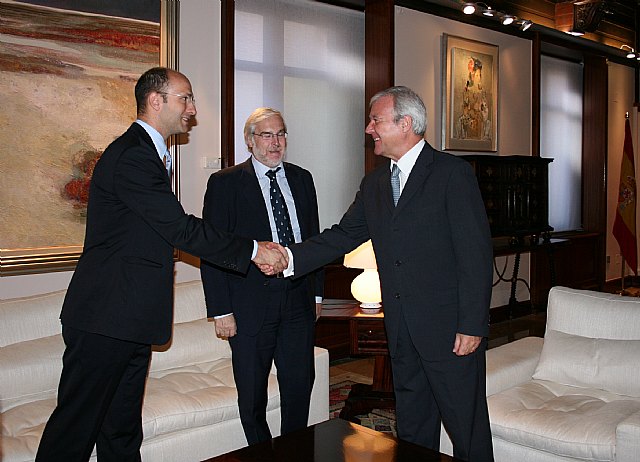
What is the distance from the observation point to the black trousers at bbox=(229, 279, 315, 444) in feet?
9.85

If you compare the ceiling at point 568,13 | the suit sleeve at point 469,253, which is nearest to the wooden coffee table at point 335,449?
the suit sleeve at point 469,253

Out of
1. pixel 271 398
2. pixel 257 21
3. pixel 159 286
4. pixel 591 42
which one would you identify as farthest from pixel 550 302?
pixel 591 42

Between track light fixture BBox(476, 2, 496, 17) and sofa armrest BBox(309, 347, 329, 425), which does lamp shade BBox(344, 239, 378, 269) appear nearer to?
sofa armrest BBox(309, 347, 329, 425)

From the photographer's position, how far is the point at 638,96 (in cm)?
1122

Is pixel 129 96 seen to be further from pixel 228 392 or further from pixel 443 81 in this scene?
pixel 443 81

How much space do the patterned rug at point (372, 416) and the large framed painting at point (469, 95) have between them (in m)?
3.22

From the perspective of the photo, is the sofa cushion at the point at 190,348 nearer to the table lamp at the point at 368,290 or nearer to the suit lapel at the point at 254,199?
the table lamp at the point at 368,290

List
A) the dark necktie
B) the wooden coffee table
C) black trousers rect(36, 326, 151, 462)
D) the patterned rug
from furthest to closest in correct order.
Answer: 1. the patterned rug
2. the dark necktie
3. black trousers rect(36, 326, 151, 462)
4. the wooden coffee table

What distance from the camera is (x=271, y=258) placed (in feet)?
9.58

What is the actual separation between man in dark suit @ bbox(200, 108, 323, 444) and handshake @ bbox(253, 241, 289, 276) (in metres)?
0.07

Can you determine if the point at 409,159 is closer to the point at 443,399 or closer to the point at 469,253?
the point at 469,253

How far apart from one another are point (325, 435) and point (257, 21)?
4.09m

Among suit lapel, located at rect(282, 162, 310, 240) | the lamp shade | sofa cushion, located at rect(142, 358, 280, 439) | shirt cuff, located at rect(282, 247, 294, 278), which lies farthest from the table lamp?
shirt cuff, located at rect(282, 247, 294, 278)

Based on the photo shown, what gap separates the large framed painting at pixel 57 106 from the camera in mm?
4105
